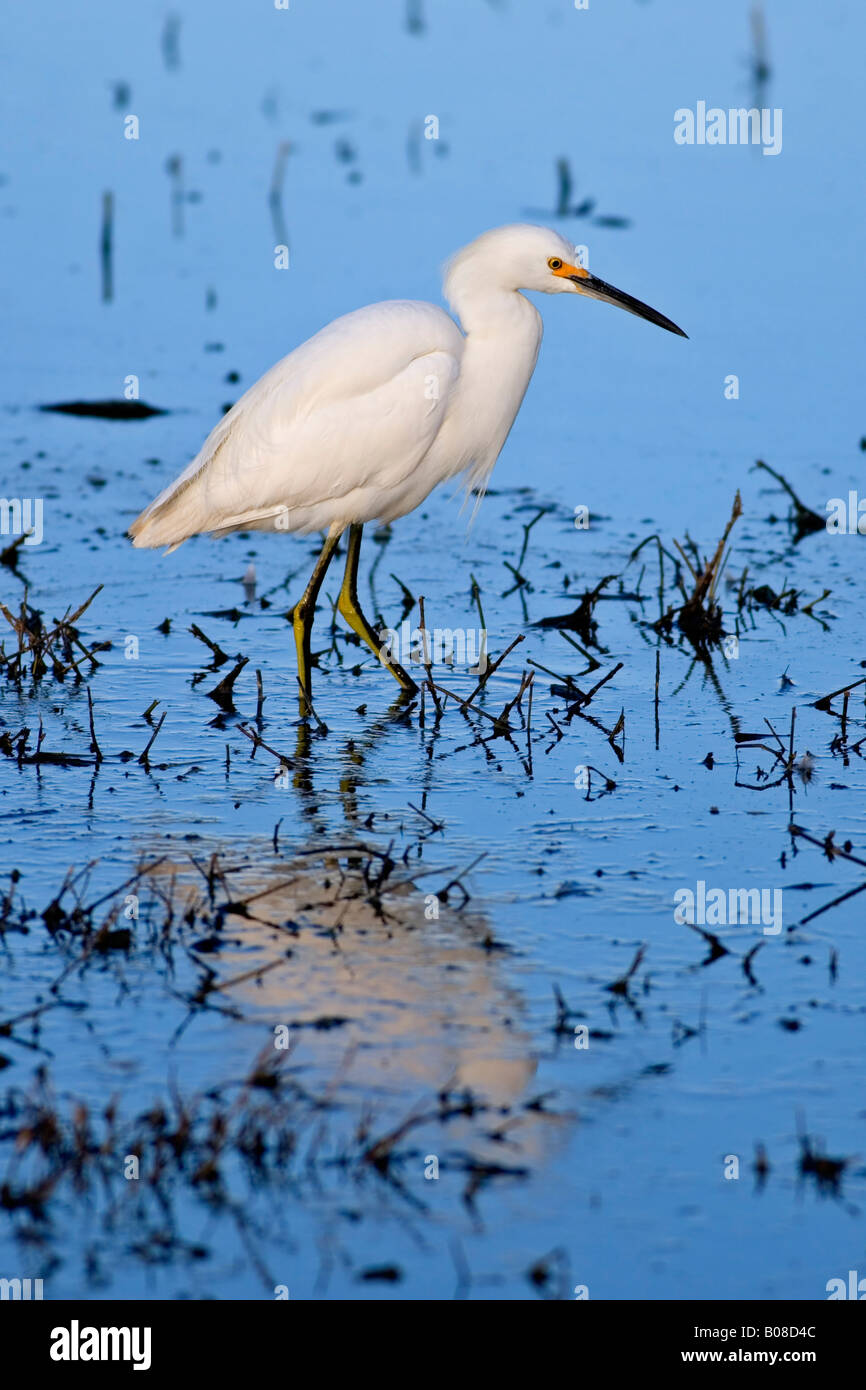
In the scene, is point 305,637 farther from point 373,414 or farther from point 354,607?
point 373,414

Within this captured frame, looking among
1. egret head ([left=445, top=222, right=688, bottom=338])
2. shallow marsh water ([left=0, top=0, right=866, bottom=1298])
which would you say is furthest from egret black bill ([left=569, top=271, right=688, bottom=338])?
shallow marsh water ([left=0, top=0, right=866, bottom=1298])

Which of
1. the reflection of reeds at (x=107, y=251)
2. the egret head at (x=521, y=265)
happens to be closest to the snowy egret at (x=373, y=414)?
the egret head at (x=521, y=265)

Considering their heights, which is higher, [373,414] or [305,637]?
[373,414]

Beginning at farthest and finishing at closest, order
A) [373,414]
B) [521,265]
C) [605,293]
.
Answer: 1. [605,293]
2. [521,265]
3. [373,414]

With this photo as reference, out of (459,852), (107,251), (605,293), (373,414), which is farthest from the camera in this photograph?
(107,251)

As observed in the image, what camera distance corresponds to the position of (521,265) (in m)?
6.87

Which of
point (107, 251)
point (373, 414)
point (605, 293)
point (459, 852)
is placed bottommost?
point (459, 852)

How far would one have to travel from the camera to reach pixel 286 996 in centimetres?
419

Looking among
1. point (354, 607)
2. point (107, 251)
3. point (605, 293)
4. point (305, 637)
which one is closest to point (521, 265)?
point (605, 293)

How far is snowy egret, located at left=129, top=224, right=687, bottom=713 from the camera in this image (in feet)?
21.7

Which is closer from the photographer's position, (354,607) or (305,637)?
(305,637)

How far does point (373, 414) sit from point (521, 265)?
875mm

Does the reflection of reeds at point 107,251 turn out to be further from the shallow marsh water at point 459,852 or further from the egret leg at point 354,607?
the egret leg at point 354,607
